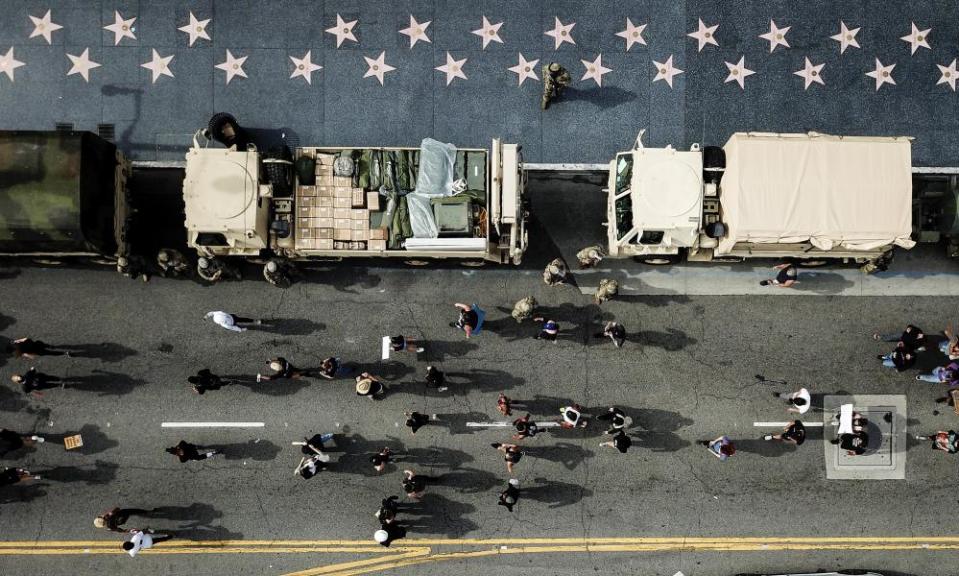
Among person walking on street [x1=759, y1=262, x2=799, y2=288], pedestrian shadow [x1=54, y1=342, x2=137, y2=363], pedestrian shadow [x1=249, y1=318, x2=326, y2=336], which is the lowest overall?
pedestrian shadow [x1=54, y1=342, x2=137, y2=363]

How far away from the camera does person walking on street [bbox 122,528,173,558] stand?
13.0 metres

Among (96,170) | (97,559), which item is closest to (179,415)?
(97,559)

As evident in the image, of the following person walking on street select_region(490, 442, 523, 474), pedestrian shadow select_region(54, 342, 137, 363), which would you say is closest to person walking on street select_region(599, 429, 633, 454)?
person walking on street select_region(490, 442, 523, 474)

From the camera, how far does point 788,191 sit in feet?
39.2

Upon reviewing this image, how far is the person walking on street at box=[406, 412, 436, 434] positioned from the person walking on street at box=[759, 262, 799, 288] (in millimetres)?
8369

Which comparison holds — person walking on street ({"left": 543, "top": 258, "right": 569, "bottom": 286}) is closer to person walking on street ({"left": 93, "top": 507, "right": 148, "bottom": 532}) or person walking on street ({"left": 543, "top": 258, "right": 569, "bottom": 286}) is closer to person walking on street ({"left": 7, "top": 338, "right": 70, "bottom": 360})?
person walking on street ({"left": 93, "top": 507, "right": 148, "bottom": 532})

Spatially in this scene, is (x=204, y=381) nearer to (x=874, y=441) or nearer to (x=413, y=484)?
(x=413, y=484)

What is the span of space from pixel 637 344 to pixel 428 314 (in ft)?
16.2

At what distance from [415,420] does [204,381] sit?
466cm

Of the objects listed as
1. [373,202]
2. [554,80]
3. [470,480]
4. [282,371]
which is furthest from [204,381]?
[554,80]

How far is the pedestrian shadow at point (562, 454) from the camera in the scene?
1391cm

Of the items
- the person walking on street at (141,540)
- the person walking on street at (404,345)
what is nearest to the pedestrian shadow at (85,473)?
the person walking on street at (141,540)

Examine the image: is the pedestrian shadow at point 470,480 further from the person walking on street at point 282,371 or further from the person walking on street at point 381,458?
the person walking on street at point 282,371

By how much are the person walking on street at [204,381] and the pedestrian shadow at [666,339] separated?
9.50 metres
